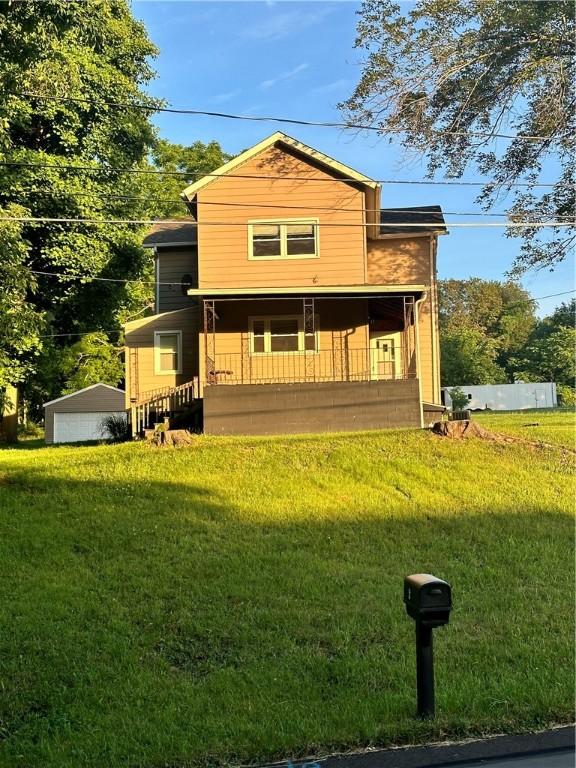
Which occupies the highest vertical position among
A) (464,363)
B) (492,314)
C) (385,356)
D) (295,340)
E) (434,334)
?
(492,314)

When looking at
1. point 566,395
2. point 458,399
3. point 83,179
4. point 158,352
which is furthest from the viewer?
point 566,395

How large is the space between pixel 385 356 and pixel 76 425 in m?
15.6

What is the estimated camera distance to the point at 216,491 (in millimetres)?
9688

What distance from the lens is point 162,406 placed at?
1702cm

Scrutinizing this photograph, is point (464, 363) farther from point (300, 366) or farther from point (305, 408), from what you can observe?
point (305, 408)

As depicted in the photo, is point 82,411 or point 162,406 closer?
point 162,406

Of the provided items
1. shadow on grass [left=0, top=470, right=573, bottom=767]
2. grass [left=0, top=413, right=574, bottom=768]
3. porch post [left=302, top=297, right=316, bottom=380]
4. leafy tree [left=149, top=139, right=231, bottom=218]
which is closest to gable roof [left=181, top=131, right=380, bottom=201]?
porch post [left=302, top=297, right=316, bottom=380]

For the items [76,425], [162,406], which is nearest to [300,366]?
[162,406]

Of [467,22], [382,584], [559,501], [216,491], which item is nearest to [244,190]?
[467,22]

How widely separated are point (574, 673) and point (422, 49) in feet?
50.4

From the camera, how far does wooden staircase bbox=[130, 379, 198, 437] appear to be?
1647 centimetres

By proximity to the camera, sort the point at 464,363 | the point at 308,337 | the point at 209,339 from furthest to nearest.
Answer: the point at 464,363, the point at 308,337, the point at 209,339

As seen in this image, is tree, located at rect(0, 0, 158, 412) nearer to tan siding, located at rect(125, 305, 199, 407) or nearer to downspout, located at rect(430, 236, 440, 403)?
tan siding, located at rect(125, 305, 199, 407)

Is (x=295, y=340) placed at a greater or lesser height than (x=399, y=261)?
lesser
